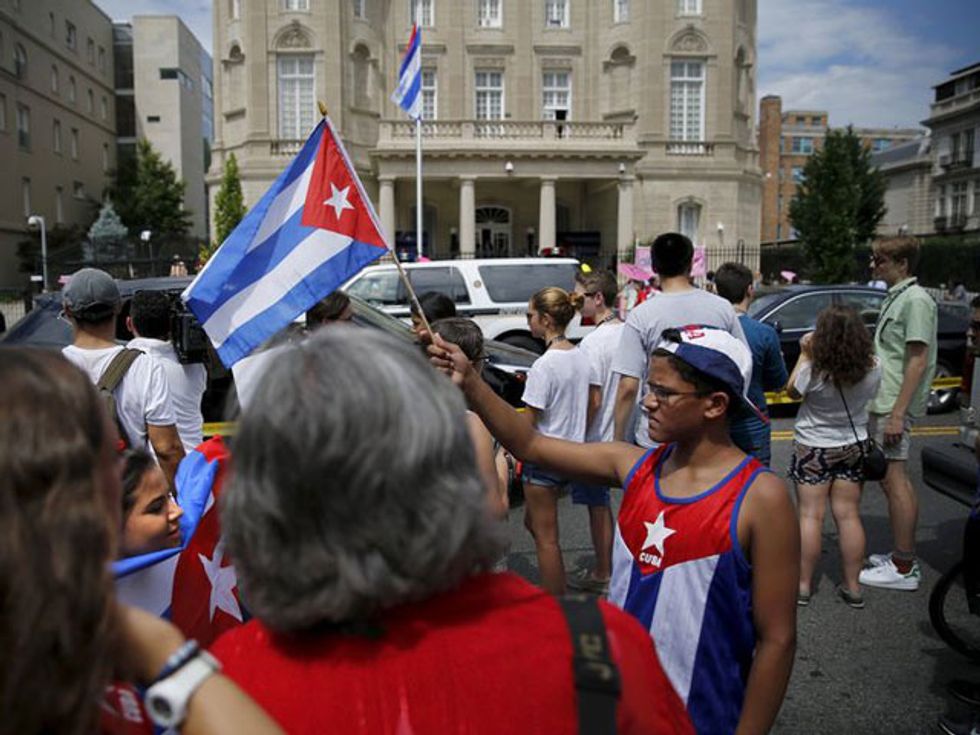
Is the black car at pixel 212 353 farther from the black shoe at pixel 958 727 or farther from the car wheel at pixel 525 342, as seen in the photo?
the car wheel at pixel 525 342

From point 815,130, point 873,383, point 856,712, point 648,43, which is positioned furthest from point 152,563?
point 815,130

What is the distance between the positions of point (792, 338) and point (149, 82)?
192ft

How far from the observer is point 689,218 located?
39.2 m

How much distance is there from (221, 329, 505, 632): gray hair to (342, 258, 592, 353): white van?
1285cm

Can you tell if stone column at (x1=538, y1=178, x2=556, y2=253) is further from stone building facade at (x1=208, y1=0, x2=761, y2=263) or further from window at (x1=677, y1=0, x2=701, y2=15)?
window at (x1=677, y1=0, x2=701, y2=15)

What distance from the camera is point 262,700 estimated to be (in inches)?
47.3

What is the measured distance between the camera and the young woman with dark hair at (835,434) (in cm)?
479

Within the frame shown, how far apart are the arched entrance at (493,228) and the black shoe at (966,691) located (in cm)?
3711

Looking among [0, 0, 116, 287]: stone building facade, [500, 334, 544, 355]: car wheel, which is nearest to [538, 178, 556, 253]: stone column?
[0, 0, 116, 287]: stone building facade

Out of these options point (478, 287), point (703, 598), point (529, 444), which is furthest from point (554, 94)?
point (703, 598)

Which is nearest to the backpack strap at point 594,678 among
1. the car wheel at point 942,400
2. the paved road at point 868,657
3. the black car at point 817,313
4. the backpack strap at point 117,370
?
the paved road at point 868,657

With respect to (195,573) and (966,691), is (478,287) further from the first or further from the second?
(195,573)

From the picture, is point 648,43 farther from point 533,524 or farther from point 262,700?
point 262,700

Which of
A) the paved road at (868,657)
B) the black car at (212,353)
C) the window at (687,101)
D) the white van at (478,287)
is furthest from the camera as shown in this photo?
the window at (687,101)
